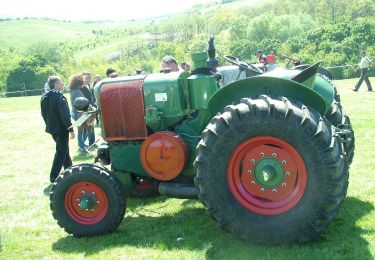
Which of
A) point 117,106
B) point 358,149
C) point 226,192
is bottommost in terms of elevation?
point 358,149

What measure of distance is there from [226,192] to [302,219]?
636 millimetres

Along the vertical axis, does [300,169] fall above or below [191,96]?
below

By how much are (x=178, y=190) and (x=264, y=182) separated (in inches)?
40.0

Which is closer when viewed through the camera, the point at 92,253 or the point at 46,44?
the point at 92,253

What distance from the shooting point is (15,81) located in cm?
6456

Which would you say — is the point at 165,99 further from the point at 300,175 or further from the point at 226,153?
the point at 300,175

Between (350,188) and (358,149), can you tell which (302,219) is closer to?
(350,188)

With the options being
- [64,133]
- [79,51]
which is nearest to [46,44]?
[79,51]

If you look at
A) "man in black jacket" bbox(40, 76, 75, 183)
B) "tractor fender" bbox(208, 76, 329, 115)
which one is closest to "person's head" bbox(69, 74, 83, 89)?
"man in black jacket" bbox(40, 76, 75, 183)

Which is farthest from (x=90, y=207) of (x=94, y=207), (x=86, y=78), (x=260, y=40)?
(x=260, y=40)

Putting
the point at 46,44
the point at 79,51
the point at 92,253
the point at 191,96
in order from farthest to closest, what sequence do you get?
the point at 79,51 → the point at 46,44 → the point at 191,96 → the point at 92,253

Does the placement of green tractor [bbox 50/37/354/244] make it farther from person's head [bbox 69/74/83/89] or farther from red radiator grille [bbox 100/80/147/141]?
person's head [bbox 69/74/83/89]

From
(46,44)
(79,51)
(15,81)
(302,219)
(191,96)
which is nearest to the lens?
(302,219)

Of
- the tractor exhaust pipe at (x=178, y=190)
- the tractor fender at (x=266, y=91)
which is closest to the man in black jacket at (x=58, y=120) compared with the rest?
the tractor exhaust pipe at (x=178, y=190)
